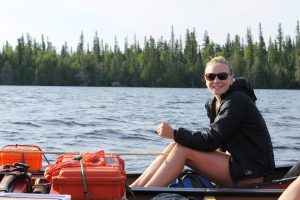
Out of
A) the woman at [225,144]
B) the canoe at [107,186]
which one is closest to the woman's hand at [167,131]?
the woman at [225,144]

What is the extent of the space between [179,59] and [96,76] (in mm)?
16697

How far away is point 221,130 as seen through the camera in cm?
537

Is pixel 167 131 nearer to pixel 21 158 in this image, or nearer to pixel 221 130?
pixel 221 130

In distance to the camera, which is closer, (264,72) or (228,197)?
(228,197)

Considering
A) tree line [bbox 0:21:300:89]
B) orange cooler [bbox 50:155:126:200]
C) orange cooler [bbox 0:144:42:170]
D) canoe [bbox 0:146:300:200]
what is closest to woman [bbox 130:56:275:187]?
canoe [bbox 0:146:300:200]

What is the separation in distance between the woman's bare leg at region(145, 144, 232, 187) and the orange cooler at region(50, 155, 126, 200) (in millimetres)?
857

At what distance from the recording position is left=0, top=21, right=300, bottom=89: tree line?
101 meters

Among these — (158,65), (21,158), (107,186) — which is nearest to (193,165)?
(107,186)

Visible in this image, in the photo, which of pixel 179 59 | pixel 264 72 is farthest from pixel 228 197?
pixel 179 59

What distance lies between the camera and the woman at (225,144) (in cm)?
535

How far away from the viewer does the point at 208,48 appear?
379 feet

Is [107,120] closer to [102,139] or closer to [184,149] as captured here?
[102,139]

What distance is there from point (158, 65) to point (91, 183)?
104 m

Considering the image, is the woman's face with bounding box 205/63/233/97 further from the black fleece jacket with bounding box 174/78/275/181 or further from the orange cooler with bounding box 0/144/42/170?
the orange cooler with bounding box 0/144/42/170
